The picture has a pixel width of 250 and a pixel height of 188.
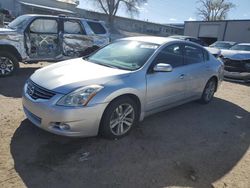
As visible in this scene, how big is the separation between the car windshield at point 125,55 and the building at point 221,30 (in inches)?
1078

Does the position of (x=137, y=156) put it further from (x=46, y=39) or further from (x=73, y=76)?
(x=46, y=39)

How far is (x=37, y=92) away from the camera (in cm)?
384

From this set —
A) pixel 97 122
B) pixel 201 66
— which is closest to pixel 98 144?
pixel 97 122

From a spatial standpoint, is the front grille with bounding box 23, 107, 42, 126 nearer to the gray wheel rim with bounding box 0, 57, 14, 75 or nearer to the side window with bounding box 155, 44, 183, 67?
the side window with bounding box 155, 44, 183, 67

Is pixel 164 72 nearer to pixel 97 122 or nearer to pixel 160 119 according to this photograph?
pixel 160 119

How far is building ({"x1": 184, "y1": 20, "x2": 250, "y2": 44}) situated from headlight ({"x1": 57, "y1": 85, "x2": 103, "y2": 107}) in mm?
29117

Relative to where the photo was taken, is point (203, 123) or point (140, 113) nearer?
point (140, 113)

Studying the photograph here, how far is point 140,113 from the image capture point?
4.43m

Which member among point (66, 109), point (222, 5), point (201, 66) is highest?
point (222, 5)

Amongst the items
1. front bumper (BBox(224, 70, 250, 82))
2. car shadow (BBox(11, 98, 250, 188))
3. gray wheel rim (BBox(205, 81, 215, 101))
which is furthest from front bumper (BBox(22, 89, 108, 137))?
front bumper (BBox(224, 70, 250, 82))

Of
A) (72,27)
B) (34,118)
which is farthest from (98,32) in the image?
(34,118)

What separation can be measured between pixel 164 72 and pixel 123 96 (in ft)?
3.47

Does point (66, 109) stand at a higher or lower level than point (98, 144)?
higher

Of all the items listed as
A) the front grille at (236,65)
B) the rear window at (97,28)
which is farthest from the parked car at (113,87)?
the front grille at (236,65)
